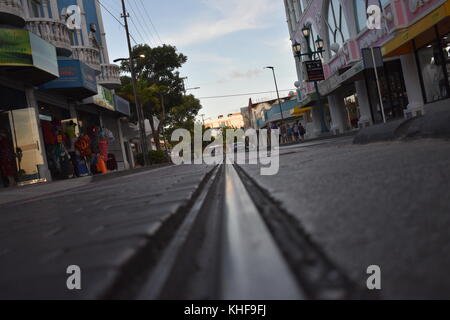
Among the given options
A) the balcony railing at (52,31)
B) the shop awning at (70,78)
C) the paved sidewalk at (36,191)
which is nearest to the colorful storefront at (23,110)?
the shop awning at (70,78)

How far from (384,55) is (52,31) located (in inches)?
489

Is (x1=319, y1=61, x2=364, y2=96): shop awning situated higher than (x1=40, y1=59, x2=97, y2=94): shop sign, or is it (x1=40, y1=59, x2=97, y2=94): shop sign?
(x1=40, y1=59, x2=97, y2=94): shop sign

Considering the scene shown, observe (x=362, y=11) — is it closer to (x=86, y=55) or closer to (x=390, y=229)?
(x=86, y=55)

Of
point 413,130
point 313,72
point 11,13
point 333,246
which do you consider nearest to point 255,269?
point 333,246

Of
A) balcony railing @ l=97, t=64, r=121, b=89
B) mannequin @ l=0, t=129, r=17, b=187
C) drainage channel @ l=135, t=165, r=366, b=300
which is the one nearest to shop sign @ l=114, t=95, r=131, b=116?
balcony railing @ l=97, t=64, r=121, b=89

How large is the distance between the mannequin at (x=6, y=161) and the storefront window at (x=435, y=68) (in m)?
13.5

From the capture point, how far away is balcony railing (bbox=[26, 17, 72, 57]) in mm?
16156

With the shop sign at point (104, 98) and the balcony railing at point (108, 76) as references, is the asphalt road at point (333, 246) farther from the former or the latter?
the balcony railing at point (108, 76)

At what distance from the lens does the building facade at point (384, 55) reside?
13.3 m

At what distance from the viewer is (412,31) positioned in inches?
509

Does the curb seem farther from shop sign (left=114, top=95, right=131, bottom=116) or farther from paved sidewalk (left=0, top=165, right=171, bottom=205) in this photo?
shop sign (left=114, top=95, right=131, bottom=116)
